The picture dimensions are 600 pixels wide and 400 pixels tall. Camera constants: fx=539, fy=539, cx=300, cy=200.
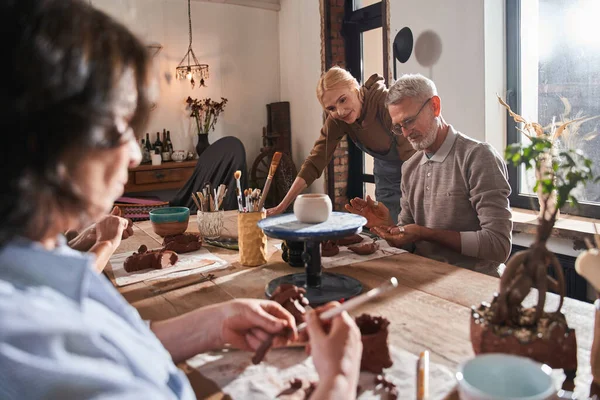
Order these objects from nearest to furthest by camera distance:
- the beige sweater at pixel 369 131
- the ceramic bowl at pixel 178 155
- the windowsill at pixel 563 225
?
1. the windowsill at pixel 563 225
2. the beige sweater at pixel 369 131
3. the ceramic bowl at pixel 178 155

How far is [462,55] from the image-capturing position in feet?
10.9

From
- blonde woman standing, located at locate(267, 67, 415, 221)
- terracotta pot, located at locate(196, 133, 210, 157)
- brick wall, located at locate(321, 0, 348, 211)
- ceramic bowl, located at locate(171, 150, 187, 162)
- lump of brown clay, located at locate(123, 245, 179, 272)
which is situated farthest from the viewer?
terracotta pot, located at locate(196, 133, 210, 157)

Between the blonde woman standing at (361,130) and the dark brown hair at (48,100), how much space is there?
84.3 inches

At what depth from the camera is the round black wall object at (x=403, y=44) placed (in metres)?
3.71

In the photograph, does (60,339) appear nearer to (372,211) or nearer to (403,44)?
(372,211)

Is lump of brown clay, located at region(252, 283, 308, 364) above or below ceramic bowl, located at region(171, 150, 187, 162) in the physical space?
below

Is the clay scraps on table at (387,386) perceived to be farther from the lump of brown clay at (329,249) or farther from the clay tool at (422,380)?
the lump of brown clay at (329,249)

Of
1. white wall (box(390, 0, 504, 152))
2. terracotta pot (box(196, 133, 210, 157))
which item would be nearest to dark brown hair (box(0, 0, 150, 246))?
white wall (box(390, 0, 504, 152))

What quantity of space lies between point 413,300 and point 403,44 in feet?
9.17

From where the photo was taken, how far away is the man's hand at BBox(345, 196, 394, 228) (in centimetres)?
195

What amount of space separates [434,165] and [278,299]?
1151mm

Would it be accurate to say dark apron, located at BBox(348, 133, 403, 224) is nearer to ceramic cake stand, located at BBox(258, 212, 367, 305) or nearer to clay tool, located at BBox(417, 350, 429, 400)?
ceramic cake stand, located at BBox(258, 212, 367, 305)

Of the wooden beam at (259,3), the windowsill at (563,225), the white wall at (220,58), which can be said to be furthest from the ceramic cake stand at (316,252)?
the wooden beam at (259,3)

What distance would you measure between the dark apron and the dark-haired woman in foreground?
8.54 ft
